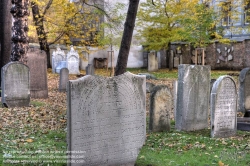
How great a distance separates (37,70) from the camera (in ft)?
46.6

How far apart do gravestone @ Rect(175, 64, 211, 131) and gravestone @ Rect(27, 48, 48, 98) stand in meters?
6.63

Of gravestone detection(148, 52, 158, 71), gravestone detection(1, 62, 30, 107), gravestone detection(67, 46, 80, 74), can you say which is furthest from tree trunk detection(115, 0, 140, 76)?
gravestone detection(148, 52, 158, 71)

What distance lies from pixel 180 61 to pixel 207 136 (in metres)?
23.3

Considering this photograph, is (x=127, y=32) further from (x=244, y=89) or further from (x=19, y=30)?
(x=244, y=89)

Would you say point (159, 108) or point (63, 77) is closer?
point (159, 108)

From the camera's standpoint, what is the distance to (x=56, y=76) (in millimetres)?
23984

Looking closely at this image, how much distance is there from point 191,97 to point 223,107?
3.37 ft

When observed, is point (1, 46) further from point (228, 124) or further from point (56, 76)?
point (228, 124)

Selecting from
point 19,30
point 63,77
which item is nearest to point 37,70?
point 19,30

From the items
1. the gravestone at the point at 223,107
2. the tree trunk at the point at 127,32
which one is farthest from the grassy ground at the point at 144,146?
the tree trunk at the point at 127,32

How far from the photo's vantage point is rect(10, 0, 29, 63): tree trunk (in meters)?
13.7

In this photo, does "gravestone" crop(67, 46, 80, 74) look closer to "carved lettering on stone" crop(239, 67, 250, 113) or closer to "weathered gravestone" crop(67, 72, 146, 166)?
"carved lettering on stone" crop(239, 67, 250, 113)

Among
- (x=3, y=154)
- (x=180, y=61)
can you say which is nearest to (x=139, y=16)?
(x=180, y=61)

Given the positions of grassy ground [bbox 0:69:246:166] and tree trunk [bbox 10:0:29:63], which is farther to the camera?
tree trunk [bbox 10:0:29:63]
